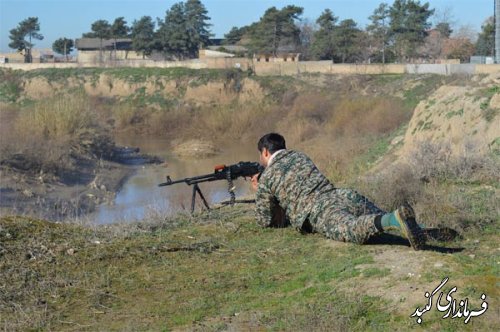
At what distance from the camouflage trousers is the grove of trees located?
61971 mm

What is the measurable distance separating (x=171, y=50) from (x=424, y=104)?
2512 inches

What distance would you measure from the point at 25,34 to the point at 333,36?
4642cm

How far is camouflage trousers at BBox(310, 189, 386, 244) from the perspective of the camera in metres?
7.39

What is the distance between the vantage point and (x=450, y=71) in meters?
54.9

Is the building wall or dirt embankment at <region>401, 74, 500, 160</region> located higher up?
the building wall

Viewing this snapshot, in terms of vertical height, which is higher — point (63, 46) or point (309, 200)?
point (63, 46)

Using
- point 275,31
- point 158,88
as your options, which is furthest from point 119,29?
point 158,88

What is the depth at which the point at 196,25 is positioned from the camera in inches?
3452

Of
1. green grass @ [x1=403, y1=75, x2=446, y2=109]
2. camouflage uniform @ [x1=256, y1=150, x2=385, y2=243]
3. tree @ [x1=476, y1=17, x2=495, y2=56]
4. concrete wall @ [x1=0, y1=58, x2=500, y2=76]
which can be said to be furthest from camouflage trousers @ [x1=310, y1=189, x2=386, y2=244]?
tree @ [x1=476, y1=17, x2=495, y2=56]

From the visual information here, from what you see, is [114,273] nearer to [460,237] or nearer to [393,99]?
[460,237]

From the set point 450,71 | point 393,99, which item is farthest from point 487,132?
point 450,71

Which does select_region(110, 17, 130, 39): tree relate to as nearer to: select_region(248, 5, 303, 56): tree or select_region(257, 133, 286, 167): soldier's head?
select_region(248, 5, 303, 56): tree

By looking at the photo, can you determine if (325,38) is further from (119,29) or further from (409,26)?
(119,29)

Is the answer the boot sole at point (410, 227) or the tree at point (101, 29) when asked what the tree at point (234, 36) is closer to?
the tree at point (101, 29)
